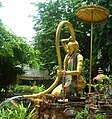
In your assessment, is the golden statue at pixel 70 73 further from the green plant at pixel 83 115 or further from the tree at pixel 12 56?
the tree at pixel 12 56

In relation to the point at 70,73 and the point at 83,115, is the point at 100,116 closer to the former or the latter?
the point at 83,115

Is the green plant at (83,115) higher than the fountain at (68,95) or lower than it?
lower

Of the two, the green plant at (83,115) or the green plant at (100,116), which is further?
the green plant at (83,115)

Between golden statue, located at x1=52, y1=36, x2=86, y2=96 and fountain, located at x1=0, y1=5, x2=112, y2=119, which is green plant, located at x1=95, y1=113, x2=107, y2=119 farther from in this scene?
golden statue, located at x1=52, y1=36, x2=86, y2=96

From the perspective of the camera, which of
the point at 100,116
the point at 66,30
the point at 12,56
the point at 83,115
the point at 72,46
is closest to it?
the point at 100,116

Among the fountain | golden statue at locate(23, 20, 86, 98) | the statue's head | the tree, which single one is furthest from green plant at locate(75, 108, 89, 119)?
the tree

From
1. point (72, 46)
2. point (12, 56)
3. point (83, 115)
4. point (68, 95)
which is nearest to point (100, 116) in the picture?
point (83, 115)

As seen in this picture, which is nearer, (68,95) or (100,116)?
(100,116)

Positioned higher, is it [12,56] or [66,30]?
[66,30]

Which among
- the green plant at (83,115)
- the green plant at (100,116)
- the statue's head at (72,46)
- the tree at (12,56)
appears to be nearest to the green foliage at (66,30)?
the tree at (12,56)

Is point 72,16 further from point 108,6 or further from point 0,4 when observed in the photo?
point 0,4

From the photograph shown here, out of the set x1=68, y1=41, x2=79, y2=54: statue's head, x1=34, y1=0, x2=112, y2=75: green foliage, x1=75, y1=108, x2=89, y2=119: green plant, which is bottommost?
x1=75, y1=108, x2=89, y2=119: green plant

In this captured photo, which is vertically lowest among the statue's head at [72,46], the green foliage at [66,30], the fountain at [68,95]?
the fountain at [68,95]

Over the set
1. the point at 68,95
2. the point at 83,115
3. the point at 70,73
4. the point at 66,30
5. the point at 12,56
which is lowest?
the point at 83,115
